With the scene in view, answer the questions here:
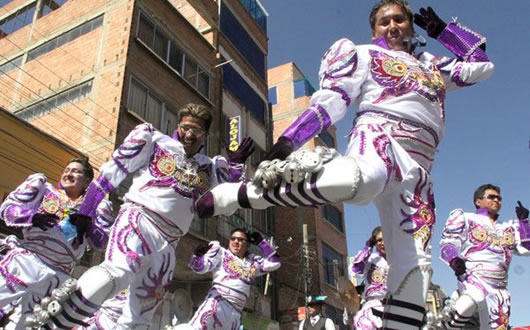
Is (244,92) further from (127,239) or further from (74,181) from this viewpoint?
(127,239)

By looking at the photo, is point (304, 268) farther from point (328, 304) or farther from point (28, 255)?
point (28, 255)

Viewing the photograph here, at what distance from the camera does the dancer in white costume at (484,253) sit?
416 cm

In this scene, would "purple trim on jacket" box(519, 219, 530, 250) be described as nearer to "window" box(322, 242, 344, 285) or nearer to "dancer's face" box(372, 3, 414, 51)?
"dancer's face" box(372, 3, 414, 51)

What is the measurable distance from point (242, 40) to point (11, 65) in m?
9.75

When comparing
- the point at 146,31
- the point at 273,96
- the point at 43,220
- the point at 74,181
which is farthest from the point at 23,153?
the point at 273,96

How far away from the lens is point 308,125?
7.58ft

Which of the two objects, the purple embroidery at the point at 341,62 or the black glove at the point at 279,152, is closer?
the black glove at the point at 279,152

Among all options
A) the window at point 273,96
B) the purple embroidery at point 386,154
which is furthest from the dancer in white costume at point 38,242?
the window at point 273,96

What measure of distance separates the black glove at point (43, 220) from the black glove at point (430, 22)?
3057mm

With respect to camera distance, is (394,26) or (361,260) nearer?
(394,26)

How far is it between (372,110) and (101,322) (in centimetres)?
246

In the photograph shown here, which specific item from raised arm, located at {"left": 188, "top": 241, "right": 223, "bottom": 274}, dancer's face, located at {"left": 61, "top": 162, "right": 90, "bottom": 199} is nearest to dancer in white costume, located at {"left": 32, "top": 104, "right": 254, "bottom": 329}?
dancer's face, located at {"left": 61, "top": 162, "right": 90, "bottom": 199}

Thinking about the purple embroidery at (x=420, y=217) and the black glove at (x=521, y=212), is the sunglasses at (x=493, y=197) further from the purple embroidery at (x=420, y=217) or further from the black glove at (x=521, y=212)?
the purple embroidery at (x=420, y=217)

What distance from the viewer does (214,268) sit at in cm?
546
